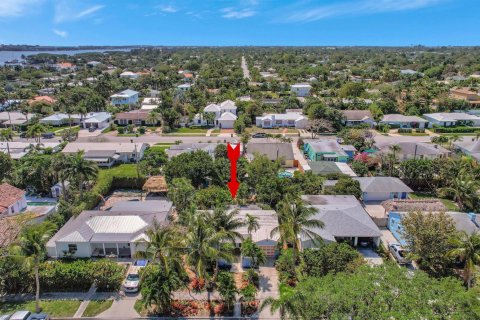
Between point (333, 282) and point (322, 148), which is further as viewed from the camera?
point (322, 148)

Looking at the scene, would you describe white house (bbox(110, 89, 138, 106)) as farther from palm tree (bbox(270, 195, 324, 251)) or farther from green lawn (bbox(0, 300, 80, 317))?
palm tree (bbox(270, 195, 324, 251))

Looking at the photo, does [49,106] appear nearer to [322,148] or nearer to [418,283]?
[322,148]

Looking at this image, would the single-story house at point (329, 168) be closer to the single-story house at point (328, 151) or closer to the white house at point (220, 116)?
the single-story house at point (328, 151)

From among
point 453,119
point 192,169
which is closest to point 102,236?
point 192,169

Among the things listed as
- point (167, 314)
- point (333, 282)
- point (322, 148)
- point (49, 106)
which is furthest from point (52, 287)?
point (49, 106)

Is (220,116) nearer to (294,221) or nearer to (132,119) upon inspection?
(132,119)
